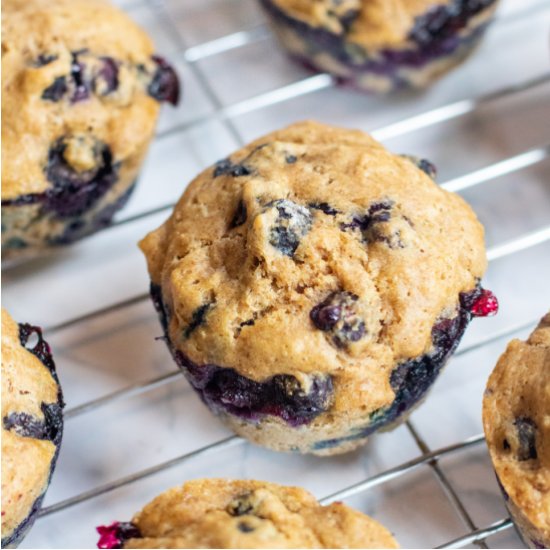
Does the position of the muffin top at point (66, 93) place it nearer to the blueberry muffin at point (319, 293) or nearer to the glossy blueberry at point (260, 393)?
the blueberry muffin at point (319, 293)

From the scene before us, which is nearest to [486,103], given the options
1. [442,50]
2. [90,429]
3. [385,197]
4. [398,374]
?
[442,50]

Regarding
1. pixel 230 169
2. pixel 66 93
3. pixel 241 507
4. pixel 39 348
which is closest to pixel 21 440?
pixel 39 348

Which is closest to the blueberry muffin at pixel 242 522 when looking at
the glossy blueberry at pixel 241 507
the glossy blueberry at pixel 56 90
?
the glossy blueberry at pixel 241 507

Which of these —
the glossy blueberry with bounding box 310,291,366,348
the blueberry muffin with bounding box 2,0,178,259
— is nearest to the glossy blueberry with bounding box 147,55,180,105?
the blueberry muffin with bounding box 2,0,178,259

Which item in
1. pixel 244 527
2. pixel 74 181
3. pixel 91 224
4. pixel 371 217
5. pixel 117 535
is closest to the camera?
pixel 244 527

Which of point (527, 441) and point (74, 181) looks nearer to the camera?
point (527, 441)

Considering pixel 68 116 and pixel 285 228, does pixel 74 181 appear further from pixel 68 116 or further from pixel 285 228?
pixel 285 228

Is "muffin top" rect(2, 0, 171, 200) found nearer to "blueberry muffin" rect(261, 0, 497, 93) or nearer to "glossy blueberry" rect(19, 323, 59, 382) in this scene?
"glossy blueberry" rect(19, 323, 59, 382)
